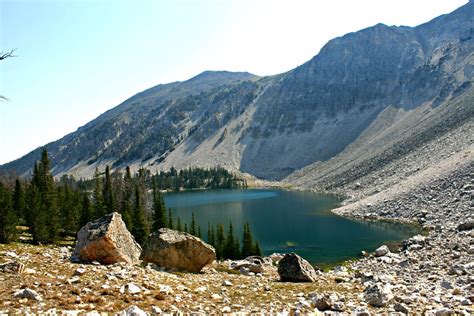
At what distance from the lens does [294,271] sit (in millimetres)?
23828

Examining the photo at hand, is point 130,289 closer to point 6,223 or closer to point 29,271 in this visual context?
point 29,271

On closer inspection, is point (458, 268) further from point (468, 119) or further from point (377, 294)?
point (468, 119)

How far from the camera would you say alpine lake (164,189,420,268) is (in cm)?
6494

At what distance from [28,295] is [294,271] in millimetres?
15548

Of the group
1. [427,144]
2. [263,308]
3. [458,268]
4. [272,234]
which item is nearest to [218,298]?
[263,308]

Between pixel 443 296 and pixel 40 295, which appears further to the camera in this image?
pixel 443 296

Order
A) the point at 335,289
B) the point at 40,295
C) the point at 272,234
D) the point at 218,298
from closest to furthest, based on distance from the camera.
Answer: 1. the point at 40,295
2. the point at 218,298
3. the point at 335,289
4. the point at 272,234

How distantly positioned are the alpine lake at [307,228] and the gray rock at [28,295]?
46.0m

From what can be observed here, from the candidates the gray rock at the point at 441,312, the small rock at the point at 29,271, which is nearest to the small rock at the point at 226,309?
the gray rock at the point at 441,312

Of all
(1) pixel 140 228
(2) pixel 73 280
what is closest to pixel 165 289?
(2) pixel 73 280

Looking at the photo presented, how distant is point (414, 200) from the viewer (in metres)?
86.0

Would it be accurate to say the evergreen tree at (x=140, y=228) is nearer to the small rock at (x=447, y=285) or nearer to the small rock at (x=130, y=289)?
the small rock at (x=130, y=289)

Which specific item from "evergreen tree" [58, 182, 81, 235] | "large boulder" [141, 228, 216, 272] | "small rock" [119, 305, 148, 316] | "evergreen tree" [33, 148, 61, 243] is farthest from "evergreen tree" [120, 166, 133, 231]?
"small rock" [119, 305, 148, 316]

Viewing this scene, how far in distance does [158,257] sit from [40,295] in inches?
468
